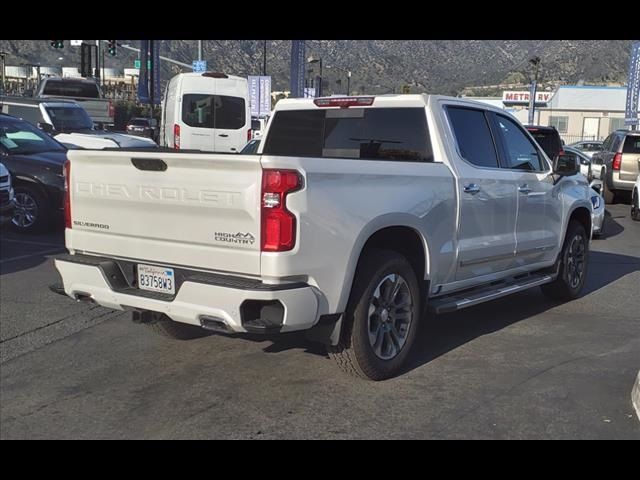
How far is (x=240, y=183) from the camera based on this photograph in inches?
162

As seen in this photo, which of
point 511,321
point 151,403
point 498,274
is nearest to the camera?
point 151,403

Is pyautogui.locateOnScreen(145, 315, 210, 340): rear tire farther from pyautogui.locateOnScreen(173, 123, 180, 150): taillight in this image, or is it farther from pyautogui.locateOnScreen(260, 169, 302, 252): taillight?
pyautogui.locateOnScreen(173, 123, 180, 150): taillight

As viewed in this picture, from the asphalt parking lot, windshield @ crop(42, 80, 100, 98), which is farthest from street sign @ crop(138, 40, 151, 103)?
the asphalt parking lot

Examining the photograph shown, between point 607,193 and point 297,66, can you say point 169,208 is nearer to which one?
point 607,193

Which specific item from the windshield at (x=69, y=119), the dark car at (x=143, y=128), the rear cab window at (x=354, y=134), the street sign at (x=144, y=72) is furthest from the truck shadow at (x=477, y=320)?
the street sign at (x=144, y=72)

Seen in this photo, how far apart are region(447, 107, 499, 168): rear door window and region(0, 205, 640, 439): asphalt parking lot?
1562 millimetres

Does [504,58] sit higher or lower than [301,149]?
higher

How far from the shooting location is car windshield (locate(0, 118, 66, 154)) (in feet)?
36.1

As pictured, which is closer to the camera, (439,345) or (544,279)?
(439,345)

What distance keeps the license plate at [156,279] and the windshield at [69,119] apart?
11.7 metres

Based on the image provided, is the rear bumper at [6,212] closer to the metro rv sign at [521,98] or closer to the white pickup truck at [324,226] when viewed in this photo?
the white pickup truck at [324,226]
